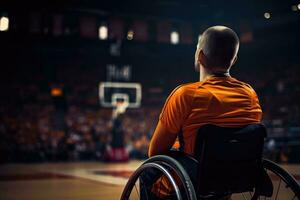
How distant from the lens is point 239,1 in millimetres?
13516

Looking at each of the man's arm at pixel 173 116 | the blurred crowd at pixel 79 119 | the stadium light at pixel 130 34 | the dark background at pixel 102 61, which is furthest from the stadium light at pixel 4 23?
the man's arm at pixel 173 116

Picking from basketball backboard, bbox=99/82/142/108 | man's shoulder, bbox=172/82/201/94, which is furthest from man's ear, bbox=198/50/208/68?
basketball backboard, bbox=99/82/142/108

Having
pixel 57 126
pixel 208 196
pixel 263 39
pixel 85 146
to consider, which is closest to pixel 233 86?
pixel 208 196

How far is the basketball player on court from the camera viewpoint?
178 cm

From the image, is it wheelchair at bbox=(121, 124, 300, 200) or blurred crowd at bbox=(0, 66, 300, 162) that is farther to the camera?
blurred crowd at bbox=(0, 66, 300, 162)

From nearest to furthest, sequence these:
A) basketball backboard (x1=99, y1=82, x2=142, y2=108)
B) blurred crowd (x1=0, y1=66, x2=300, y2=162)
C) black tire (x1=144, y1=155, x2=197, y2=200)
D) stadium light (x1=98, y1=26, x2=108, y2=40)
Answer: black tire (x1=144, y1=155, x2=197, y2=200) → blurred crowd (x1=0, y1=66, x2=300, y2=162) → basketball backboard (x1=99, y1=82, x2=142, y2=108) → stadium light (x1=98, y1=26, x2=108, y2=40)

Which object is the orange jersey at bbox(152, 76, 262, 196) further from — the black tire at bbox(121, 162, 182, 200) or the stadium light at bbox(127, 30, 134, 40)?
the stadium light at bbox(127, 30, 134, 40)

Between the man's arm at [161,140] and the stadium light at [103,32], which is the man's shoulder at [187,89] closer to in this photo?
the man's arm at [161,140]

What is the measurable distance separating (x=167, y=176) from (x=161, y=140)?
0.14 meters

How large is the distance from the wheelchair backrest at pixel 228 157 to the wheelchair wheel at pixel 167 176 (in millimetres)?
84

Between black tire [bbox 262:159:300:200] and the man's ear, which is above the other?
the man's ear

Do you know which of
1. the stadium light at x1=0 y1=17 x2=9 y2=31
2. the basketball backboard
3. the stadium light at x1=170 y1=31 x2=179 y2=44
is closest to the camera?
the stadium light at x1=0 y1=17 x2=9 y2=31

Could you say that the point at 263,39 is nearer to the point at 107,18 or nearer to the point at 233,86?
the point at 107,18

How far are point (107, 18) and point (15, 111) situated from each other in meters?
4.42
